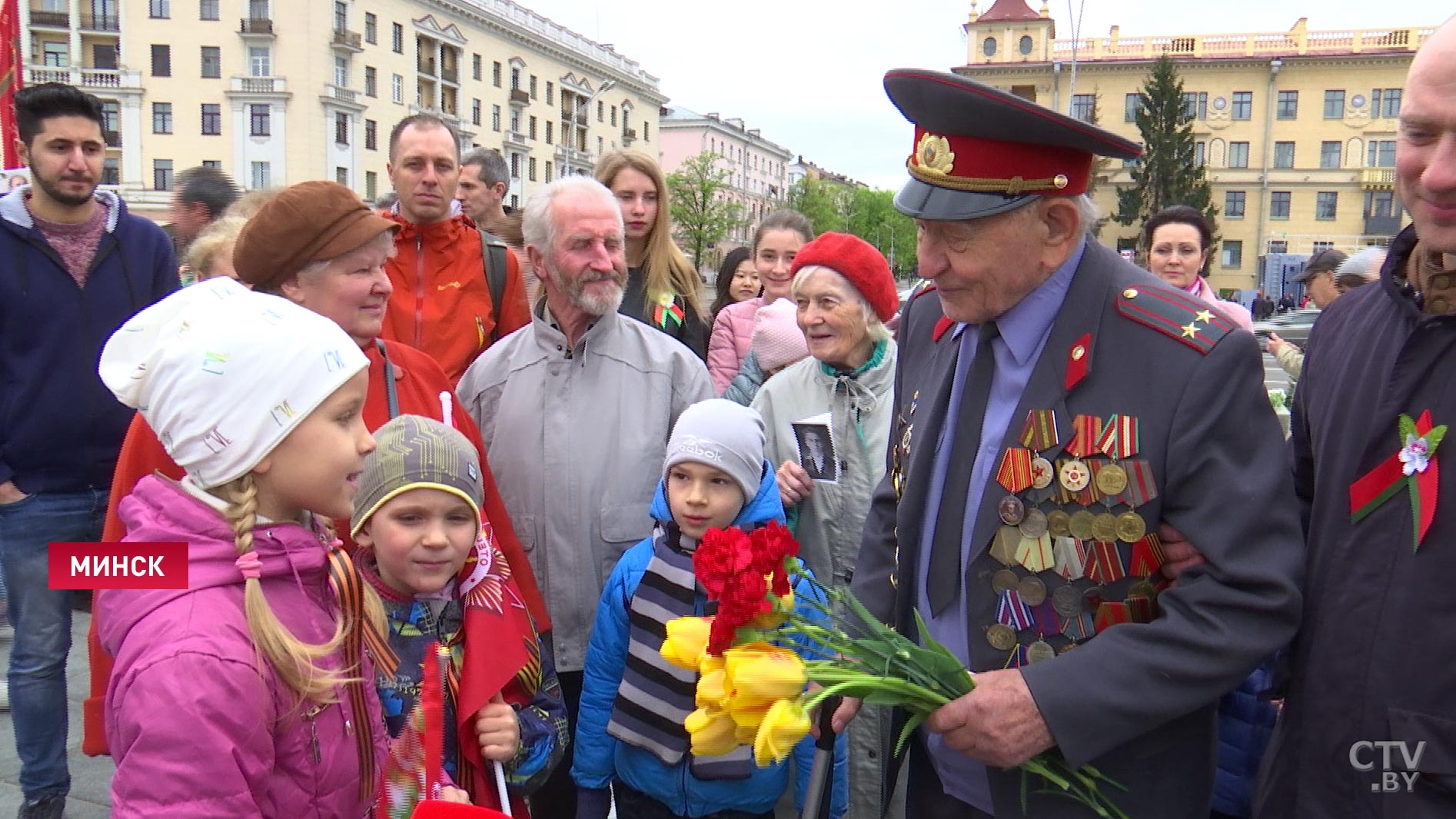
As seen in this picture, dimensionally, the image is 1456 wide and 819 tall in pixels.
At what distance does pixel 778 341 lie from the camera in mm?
4504

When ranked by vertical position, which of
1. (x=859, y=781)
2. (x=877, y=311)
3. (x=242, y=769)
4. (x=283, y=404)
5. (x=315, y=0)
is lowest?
(x=859, y=781)

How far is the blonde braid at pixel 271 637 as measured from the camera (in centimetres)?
175

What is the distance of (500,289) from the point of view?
4348mm

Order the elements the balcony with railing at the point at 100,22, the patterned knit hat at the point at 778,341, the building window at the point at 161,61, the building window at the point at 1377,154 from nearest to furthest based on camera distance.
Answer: the patterned knit hat at the point at 778,341
the building window at the point at 161,61
the balcony with railing at the point at 100,22
the building window at the point at 1377,154

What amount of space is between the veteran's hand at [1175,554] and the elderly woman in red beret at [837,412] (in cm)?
177

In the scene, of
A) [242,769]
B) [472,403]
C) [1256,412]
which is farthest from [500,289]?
[1256,412]

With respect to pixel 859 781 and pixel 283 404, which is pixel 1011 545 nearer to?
pixel 283 404

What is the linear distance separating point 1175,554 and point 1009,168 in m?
0.80

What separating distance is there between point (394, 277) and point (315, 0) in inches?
2227

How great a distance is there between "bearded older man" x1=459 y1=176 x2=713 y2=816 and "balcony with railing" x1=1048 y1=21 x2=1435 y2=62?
5954cm

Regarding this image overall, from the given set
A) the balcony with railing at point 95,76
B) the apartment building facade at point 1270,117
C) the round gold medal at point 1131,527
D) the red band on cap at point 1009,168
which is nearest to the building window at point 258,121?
→ the balcony with railing at point 95,76

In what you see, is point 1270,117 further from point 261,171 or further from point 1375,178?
point 261,171

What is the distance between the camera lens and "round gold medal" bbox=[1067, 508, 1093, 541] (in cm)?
188

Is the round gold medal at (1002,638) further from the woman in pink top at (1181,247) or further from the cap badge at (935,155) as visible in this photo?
the woman in pink top at (1181,247)
